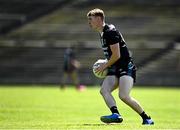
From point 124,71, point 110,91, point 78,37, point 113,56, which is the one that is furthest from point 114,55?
point 78,37

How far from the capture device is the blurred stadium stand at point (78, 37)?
3997 cm

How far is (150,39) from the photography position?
141 ft

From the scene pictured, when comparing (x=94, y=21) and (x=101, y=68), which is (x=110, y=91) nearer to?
(x=101, y=68)

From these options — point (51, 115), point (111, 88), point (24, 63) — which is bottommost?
point (24, 63)

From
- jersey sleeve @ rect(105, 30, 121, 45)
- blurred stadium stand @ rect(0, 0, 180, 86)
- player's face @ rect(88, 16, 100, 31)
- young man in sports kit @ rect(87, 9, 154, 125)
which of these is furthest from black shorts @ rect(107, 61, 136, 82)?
blurred stadium stand @ rect(0, 0, 180, 86)

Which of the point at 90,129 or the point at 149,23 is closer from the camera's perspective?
the point at 90,129

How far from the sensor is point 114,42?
1301 centimetres

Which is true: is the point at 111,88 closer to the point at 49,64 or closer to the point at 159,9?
the point at 49,64

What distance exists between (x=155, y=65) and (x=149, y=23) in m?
5.67

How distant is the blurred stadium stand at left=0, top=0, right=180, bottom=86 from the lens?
3997 cm

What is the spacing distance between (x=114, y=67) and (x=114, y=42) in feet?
1.53

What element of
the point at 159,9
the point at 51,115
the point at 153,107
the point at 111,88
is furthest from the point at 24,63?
the point at 111,88

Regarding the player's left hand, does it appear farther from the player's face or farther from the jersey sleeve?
the player's face

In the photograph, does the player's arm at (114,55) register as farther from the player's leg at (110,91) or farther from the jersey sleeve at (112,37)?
the player's leg at (110,91)
